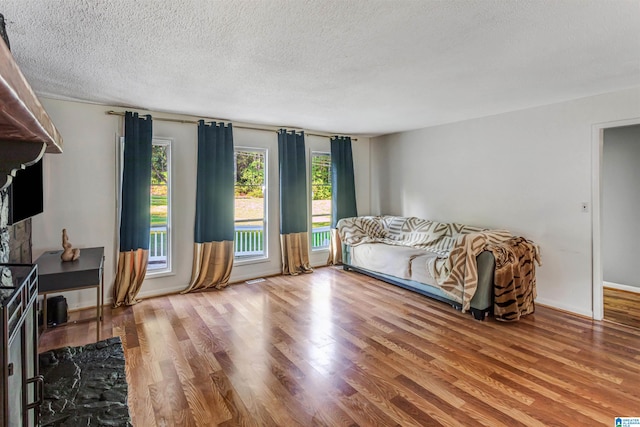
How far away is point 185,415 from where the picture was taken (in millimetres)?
1935

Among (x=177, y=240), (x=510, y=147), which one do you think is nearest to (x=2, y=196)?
(x=177, y=240)

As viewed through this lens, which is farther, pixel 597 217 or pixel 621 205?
pixel 621 205

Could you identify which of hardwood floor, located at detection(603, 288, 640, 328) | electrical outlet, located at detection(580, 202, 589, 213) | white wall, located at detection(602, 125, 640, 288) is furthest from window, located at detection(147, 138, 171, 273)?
white wall, located at detection(602, 125, 640, 288)

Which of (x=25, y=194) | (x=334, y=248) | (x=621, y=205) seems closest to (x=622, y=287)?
(x=621, y=205)

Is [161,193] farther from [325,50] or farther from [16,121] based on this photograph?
[16,121]

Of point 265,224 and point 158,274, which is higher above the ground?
point 265,224

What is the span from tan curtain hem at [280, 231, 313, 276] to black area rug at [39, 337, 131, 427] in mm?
2608

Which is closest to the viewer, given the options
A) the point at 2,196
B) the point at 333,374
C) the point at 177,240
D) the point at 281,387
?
the point at 2,196

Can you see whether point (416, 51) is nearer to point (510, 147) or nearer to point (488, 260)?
point (488, 260)

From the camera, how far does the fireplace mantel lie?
24.4 inches

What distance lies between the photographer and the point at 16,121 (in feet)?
2.64

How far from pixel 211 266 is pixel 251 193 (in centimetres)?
124

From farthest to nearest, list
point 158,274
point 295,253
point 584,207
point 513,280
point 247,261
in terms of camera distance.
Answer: point 295,253 → point 247,261 → point 158,274 → point 584,207 → point 513,280

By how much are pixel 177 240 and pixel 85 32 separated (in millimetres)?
2728
